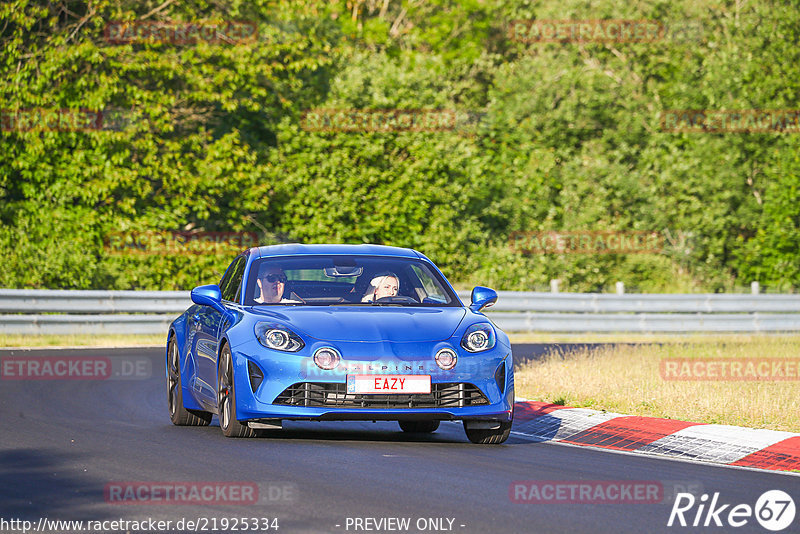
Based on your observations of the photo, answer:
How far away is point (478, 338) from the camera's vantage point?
9844 millimetres

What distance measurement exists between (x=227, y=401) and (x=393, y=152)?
2454 cm

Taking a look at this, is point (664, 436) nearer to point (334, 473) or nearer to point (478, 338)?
point (478, 338)

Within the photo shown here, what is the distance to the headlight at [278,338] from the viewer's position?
31.3ft

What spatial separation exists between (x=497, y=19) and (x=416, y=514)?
147ft

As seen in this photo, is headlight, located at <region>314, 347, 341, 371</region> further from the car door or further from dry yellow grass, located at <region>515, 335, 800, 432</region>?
dry yellow grass, located at <region>515, 335, 800, 432</region>

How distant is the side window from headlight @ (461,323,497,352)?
6.73 feet

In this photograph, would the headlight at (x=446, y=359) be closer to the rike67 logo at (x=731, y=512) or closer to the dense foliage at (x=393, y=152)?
the rike67 logo at (x=731, y=512)

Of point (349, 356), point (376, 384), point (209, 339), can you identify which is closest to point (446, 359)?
point (376, 384)

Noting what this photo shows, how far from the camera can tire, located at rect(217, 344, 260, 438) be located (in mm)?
9812

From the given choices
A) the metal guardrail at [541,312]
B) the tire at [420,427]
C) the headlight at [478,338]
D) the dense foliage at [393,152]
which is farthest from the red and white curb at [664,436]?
the dense foliage at [393,152]

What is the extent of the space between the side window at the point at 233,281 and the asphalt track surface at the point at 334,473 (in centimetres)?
109

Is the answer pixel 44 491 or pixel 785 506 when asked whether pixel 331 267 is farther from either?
pixel 785 506

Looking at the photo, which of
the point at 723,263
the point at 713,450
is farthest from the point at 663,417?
the point at 723,263

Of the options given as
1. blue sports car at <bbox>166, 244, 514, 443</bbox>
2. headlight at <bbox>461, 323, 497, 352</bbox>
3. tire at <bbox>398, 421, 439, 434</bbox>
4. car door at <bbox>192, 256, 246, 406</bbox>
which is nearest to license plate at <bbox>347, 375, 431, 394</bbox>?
blue sports car at <bbox>166, 244, 514, 443</bbox>
